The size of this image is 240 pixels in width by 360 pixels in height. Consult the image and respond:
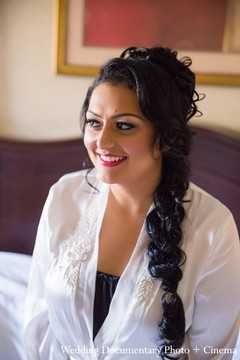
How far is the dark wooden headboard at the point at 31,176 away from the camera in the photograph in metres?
1.41

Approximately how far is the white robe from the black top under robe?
25 mm

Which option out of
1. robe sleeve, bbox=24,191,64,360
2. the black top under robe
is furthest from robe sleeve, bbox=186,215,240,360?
robe sleeve, bbox=24,191,64,360

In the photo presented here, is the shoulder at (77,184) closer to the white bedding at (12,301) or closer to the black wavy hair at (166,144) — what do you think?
the black wavy hair at (166,144)

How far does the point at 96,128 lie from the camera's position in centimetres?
89

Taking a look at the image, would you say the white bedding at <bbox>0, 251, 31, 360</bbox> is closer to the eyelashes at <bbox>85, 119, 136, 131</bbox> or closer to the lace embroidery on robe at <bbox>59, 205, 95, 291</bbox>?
the lace embroidery on robe at <bbox>59, 205, 95, 291</bbox>

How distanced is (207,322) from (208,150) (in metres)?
0.69

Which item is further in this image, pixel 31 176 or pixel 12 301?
pixel 31 176

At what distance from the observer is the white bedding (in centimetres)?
124

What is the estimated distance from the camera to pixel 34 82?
166cm

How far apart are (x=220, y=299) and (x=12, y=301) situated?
0.86m

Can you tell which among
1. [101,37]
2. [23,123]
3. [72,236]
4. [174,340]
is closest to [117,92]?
[72,236]

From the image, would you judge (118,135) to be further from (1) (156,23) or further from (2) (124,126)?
(1) (156,23)

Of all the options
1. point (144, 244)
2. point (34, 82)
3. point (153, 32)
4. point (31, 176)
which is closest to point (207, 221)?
point (144, 244)

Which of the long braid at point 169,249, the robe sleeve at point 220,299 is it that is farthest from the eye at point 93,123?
the robe sleeve at point 220,299
